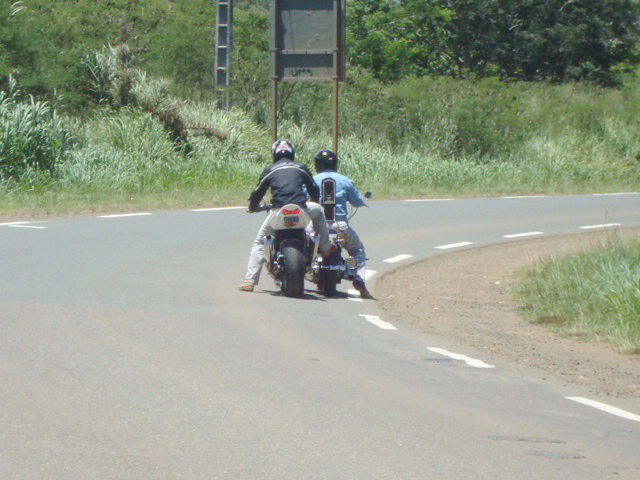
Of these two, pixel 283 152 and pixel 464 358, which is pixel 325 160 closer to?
pixel 283 152

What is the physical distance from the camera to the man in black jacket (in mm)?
11320

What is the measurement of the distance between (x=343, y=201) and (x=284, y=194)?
34.7 inches

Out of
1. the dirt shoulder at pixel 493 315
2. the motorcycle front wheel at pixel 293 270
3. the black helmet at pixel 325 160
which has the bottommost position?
the dirt shoulder at pixel 493 315

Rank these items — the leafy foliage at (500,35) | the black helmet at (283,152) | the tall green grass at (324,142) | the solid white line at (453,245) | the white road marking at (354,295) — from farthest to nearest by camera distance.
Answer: the leafy foliage at (500,35)
the tall green grass at (324,142)
the solid white line at (453,245)
the white road marking at (354,295)
the black helmet at (283,152)

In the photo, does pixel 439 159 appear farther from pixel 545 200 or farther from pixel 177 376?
pixel 177 376

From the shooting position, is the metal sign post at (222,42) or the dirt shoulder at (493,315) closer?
the dirt shoulder at (493,315)

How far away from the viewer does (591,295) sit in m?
10.9

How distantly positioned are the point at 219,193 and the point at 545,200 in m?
7.87

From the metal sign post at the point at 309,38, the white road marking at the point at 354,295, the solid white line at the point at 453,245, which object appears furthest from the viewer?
the metal sign post at the point at 309,38

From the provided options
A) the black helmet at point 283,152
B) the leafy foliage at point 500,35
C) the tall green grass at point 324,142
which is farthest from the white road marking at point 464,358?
the leafy foliage at point 500,35

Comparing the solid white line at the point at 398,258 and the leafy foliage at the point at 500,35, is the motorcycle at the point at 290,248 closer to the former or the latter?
the solid white line at the point at 398,258

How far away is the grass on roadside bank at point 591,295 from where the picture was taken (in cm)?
995

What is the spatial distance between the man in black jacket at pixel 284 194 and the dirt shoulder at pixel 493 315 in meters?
1.16

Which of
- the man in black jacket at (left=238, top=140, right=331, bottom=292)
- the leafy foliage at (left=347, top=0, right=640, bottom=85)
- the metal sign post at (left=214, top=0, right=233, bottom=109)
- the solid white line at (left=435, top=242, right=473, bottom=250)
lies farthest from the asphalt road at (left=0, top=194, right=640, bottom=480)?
the leafy foliage at (left=347, top=0, right=640, bottom=85)
